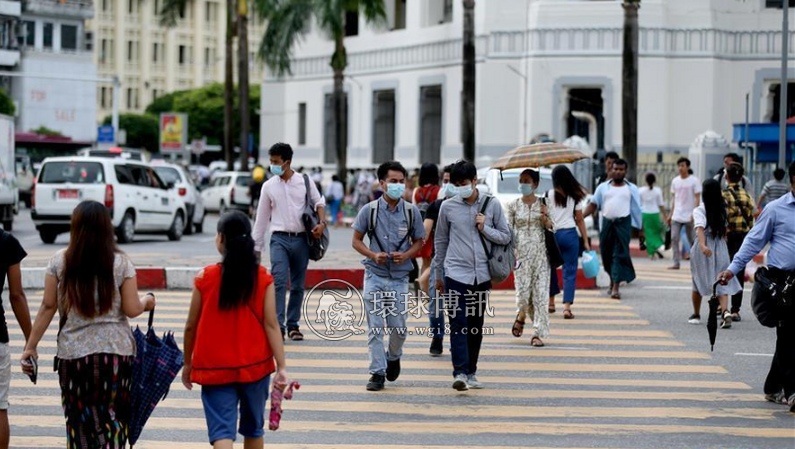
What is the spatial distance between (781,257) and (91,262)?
5.36 meters

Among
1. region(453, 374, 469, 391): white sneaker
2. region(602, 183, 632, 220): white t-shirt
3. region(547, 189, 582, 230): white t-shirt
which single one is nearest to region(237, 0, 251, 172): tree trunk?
region(602, 183, 632, 220): white t-shirt

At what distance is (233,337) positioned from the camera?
22.3 feet

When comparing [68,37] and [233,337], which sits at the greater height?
[68,37]

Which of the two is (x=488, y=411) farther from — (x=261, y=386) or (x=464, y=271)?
(x=261, y=386)

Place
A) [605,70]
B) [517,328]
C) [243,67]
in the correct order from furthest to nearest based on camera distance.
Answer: [243,67]
[605,70]
[517,328]

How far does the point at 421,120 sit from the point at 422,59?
2116 mm

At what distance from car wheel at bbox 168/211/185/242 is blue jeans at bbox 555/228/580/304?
1609 centimetres

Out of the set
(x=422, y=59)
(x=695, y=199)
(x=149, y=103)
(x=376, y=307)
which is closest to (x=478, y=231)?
(x=376, y=307)

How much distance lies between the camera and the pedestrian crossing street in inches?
350

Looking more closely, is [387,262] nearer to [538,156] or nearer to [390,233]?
[390,233]

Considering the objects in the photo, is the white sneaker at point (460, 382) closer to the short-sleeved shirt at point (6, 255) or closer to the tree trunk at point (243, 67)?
the short-sleeved shirt at point (6, 255)

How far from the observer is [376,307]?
34.7 ft

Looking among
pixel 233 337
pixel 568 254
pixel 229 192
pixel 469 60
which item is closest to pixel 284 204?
pixel 568 254

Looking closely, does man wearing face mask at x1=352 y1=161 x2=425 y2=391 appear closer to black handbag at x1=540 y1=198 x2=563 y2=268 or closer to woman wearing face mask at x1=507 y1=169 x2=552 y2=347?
woman wearing face mask at x1=507 y1=169 x2=552 y2=347
